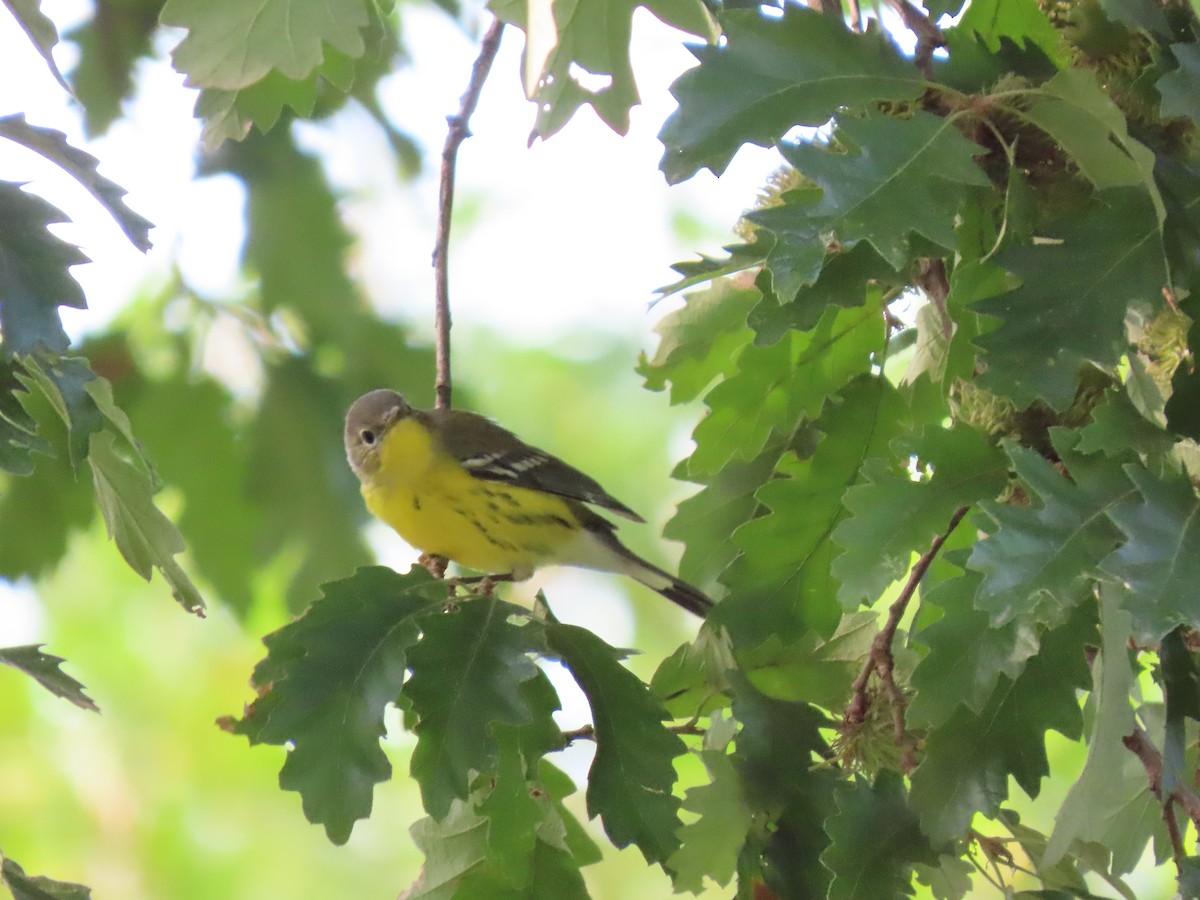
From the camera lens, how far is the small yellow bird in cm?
263

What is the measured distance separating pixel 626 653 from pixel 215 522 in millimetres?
913

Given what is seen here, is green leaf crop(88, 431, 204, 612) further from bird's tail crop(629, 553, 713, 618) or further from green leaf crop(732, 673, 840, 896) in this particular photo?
bird's tail crop(629, 553, 713, 618)

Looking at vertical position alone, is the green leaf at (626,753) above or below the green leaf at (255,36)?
below

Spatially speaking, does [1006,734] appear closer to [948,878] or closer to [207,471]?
[948,878]

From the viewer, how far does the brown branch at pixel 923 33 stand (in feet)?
3.88

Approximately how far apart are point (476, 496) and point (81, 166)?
1.61m

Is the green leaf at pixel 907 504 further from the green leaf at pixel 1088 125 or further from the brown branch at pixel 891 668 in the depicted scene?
the green leaf at pixel 1088 125

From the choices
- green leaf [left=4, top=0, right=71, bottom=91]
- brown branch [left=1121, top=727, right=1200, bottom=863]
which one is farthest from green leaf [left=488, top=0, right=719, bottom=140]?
brown branch [left=1121, top=727, right=1200, bottom=863]

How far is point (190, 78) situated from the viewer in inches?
51.3

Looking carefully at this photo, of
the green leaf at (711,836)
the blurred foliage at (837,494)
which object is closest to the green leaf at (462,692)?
the blurred foliage at (837,494)

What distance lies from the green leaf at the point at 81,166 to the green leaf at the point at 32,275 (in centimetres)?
4

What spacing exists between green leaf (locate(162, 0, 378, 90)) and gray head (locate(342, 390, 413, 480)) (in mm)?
1430

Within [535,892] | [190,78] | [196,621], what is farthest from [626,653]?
[196,621]

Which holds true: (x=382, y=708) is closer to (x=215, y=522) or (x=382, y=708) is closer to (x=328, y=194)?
(x=215, y=522)
